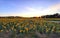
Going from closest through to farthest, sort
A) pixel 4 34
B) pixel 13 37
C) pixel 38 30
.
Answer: pixel 13 37 < pixel 4 34 < pixel 38 30

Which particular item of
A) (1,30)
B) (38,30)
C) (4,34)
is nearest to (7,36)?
(4,34)

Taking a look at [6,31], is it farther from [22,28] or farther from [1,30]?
[22,28]

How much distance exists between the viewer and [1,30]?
602 centimetres

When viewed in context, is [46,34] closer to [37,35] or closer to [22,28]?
[37,35]

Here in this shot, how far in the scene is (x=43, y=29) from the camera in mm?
6164

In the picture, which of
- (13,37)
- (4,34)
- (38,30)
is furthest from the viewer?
(38,30)

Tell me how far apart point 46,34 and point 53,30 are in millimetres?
604

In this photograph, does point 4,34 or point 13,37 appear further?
point 4,34

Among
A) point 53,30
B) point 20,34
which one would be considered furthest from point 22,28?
point 53,30

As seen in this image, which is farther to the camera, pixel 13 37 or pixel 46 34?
pixel 46 34

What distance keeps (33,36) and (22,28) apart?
0.75m

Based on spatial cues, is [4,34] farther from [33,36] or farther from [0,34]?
[33,36]

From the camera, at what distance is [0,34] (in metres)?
5.71

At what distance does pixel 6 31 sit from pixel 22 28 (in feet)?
1.96
